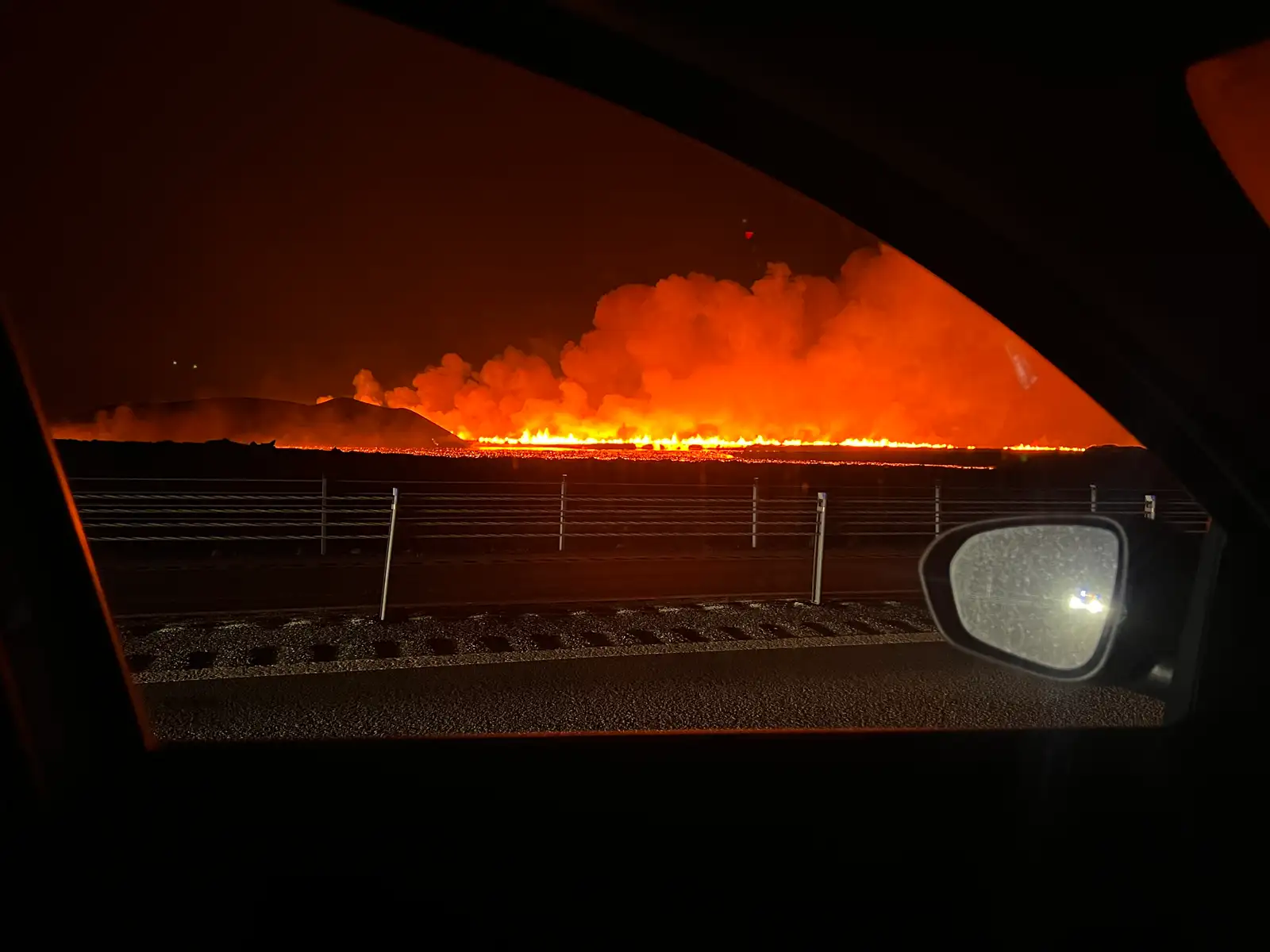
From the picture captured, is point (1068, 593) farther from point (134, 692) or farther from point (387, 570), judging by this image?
point (387, 570)

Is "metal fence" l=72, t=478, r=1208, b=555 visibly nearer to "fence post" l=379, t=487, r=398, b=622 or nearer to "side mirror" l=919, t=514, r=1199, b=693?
"fence post" l=379, t=487, r=398, b=622

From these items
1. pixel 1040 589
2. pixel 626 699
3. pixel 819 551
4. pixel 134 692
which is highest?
pixel 1040 589

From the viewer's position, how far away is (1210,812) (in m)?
1.79

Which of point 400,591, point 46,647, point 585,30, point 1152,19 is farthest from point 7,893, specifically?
point 400,591

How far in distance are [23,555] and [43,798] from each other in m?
0.41

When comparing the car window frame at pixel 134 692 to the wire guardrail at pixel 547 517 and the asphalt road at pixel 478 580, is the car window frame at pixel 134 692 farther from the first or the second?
the asphalt road at pixel 478 580

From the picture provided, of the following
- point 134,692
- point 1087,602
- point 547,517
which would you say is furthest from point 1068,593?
point 547,517

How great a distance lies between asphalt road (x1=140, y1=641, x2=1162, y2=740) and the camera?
584 cm

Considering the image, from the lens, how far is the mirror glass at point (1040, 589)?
1.79m

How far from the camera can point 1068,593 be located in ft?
6.35

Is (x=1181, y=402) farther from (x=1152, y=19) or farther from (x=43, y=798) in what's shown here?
(x=43, y=798)

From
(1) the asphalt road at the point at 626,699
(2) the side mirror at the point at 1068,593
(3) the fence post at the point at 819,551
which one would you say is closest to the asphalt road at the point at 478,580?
(3) the fence post at the point at 819,551

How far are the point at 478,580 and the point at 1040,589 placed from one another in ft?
38.5

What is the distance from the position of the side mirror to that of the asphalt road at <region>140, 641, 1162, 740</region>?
334cm
